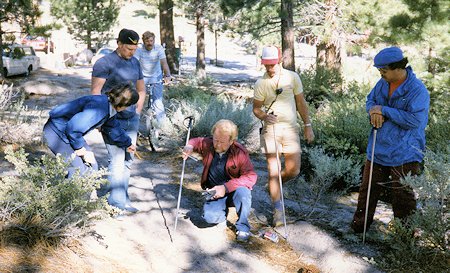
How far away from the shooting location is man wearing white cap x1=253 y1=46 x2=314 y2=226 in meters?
4.64

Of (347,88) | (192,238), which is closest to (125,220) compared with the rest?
(192,238)

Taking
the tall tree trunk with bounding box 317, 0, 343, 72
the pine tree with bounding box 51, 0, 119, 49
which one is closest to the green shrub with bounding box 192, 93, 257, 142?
the tall tree trunk with bounding box 317, 0, 343, 72

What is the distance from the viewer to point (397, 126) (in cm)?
414

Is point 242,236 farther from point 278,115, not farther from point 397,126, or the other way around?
point 397,126

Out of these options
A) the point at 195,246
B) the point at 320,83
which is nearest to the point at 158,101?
the point at 195,246

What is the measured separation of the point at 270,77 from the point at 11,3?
7.61m

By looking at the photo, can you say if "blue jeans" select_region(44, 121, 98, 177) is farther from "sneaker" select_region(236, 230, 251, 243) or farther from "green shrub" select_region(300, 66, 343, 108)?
"green shrub" select_region(300, 66, 343, 108)

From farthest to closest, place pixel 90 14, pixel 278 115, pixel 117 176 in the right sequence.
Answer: pixel 90 14, pixel 278 115, pixel 117 176

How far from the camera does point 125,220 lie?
467 centimetres

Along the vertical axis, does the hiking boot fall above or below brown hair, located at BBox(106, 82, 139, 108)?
below

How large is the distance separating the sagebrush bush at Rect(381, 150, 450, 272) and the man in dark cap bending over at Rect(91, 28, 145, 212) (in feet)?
7.86

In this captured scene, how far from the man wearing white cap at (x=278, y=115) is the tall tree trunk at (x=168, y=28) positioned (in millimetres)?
14664

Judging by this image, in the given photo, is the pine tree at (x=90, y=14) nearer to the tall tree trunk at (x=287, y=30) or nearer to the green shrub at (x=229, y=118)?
the tall tree trunk at (x=287, y=30)

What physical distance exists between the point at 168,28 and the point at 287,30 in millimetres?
9181
